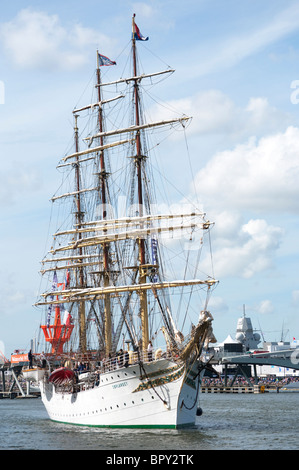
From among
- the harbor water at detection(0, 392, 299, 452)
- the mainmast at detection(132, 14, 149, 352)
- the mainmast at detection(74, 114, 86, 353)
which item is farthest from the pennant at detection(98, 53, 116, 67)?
the harbor water at detection(0, 392, 299, 452)

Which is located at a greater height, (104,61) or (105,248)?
(104,61)

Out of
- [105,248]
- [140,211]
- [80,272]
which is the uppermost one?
[80,272]

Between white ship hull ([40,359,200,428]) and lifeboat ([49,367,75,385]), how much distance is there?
7100 mm

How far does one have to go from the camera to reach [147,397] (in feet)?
184

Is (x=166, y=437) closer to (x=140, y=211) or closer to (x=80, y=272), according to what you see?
(x=140, y=211)

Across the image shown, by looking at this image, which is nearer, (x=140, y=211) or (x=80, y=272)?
(x=140, y=211)

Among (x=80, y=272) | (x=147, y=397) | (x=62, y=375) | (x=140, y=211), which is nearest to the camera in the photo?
(x=147, y=397)

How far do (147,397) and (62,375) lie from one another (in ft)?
52.3

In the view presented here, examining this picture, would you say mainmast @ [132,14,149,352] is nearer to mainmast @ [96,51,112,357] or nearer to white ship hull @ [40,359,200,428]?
white ship hull @ [40,359,200,428]

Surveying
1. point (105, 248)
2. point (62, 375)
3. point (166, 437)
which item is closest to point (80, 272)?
point (105, 248)
